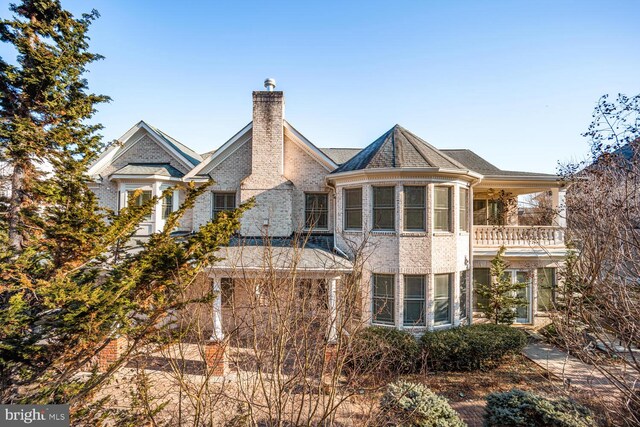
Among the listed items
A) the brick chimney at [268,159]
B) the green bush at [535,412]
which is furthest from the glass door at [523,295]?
the brick chimney at [268,159]

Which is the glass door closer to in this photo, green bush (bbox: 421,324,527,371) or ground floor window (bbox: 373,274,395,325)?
green bush (bbox: 421,324,527,371)

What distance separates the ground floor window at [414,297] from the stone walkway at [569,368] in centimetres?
420

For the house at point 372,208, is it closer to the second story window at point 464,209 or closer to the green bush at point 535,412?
the second story window at point 464,209

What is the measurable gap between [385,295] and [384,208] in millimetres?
3543

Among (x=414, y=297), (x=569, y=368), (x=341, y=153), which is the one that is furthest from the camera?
(x=341, y=153)

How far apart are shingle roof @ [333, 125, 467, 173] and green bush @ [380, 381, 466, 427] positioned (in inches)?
Answer: 313

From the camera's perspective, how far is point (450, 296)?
12.5 m

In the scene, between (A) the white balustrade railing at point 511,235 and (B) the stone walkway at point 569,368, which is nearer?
(B) the stone walkway at point 569,368

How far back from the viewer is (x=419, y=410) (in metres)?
6.70

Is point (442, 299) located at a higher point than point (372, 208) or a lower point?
lower

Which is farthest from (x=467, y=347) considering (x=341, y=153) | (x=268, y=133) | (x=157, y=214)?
(x=157, y=214)

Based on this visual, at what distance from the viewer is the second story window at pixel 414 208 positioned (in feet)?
40.2

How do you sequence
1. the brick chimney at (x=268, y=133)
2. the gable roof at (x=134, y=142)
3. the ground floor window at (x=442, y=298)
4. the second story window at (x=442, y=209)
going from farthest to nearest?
the gable roof at (x=134, y=142) < the brick chimney at (x=268, y=133) < the second story window at (x=442, y=209) < the ground floor window at (x=442, y=298)

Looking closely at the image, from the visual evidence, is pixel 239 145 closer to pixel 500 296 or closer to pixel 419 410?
pixel 419 410
